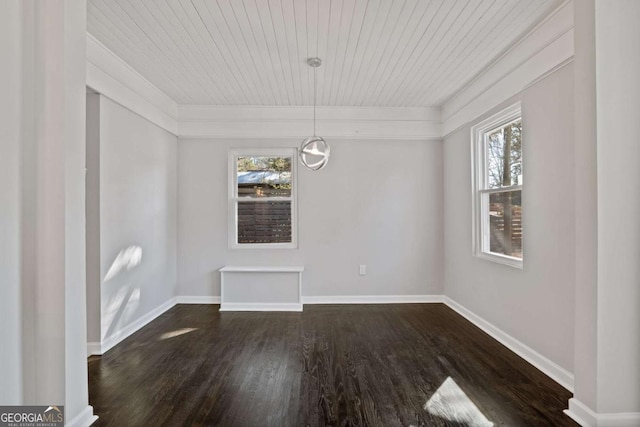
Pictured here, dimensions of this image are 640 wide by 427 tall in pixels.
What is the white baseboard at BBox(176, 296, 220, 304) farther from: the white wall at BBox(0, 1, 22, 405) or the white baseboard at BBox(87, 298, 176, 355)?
the white wall at BBox(0, 1, 22, 405)

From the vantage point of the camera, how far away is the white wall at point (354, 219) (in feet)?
15.2

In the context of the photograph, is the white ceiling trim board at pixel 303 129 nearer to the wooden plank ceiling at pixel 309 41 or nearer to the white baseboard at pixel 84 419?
the wooden plank ceiling at pixel 309 41

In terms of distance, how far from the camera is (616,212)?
1860 millimetres

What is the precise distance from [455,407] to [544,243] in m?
1.42

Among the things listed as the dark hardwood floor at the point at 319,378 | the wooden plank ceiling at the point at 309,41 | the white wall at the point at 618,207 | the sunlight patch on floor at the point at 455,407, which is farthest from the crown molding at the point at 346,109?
the sunlight patch on floor at the point at 455,407

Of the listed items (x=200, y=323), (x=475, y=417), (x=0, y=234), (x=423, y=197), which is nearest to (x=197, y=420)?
(x=0, y=234)

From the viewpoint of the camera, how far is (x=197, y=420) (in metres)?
2.00

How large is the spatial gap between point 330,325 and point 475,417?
6.16 feet

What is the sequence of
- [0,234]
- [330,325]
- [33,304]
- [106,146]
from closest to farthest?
[0,234] < [33,304] < [106,146] < [330,325]

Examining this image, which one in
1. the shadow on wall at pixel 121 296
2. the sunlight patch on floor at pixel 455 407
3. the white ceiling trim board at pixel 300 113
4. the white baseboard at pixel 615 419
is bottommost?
the sunlight patch on floor at pixel 455 407

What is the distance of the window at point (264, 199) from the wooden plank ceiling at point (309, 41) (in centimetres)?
102

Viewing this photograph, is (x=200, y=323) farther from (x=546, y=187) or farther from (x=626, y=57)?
(x=626, y=57)

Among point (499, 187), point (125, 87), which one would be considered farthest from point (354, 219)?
point (125, 87)

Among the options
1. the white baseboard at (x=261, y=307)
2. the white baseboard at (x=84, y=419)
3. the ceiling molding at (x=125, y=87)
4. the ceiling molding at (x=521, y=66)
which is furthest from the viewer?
the white baseboard at (x=261, y=307)
